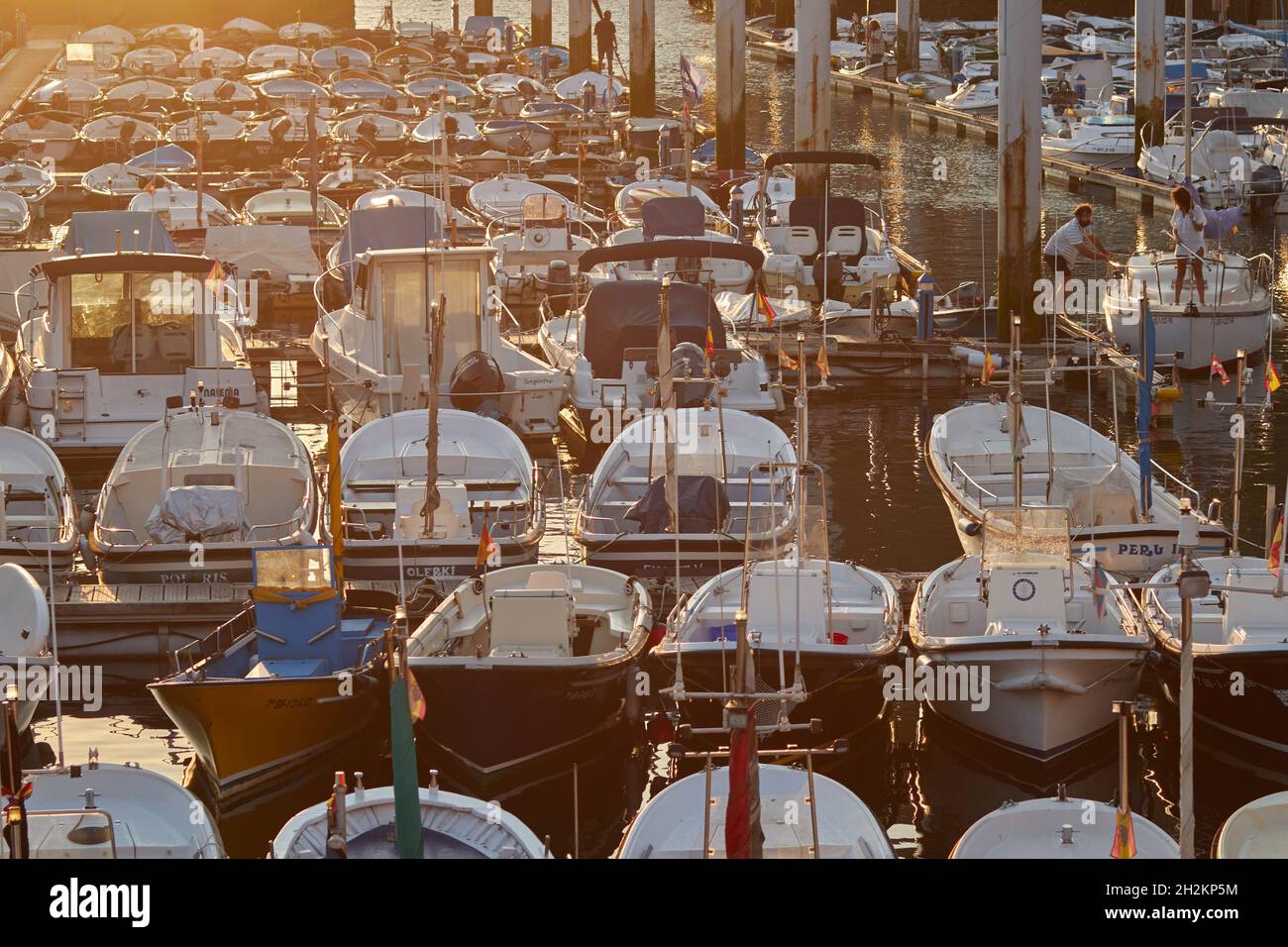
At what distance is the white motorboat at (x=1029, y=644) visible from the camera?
15.3m

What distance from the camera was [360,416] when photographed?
939 inches

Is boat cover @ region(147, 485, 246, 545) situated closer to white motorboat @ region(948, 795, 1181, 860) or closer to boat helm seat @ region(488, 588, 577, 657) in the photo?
boat helm seat @ region(488, 588, 577, 657)

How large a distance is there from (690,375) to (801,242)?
898 cm

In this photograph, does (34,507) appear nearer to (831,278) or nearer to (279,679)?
(279,679)

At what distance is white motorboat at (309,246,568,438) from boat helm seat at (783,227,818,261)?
7931mm

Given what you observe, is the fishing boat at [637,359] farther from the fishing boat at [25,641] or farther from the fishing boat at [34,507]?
the fishing boat at [25,641]

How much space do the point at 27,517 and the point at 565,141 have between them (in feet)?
95.1

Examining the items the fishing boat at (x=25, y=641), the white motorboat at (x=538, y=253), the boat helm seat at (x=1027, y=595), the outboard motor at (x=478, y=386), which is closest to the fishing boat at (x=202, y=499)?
the fishing boat at (x=25, y=641)

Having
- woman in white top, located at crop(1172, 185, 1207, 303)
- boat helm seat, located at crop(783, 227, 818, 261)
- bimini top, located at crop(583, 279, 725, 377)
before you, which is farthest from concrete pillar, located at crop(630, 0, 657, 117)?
bimini top, located at crop(583, 279, 725, 377)

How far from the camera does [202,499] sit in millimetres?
18703

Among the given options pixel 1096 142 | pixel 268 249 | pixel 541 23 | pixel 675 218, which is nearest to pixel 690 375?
pixel 675 218

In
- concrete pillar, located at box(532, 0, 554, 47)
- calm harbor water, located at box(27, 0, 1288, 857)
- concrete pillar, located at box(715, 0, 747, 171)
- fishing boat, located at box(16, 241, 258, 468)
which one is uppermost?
concrete pillar, located at box(532, 0, 554, 47)

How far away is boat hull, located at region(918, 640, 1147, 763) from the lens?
15273mm
